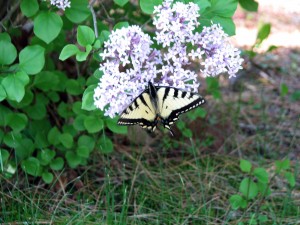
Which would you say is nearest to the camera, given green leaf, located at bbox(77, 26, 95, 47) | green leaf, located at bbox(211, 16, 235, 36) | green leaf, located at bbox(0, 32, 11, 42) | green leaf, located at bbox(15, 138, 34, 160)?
green leaf, located at bbox(77, 26, 95, 47)

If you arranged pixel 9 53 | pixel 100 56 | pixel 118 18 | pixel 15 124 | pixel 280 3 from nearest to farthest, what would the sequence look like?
pixel 100 56
pixel 9 53
pixel 15 124
pixel 118 18
pixel 280 3

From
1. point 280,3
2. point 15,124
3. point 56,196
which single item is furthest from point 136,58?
point 280,3

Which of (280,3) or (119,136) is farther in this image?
(280,3)

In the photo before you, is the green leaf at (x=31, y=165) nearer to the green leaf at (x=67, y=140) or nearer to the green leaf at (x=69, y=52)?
the green leaf at (x=67, y=140)

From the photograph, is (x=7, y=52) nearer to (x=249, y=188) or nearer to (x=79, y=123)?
(x=79, y=123)

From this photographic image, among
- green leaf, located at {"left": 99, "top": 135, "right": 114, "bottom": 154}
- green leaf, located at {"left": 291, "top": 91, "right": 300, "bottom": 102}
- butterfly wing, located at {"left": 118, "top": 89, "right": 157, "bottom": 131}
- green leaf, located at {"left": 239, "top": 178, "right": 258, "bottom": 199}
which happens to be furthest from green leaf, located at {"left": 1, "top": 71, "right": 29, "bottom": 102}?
green leaf, located at {"left": 291, "top": 91, "right": 300, "bottom": 102}

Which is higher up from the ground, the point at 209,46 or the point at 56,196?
the point at 209,46

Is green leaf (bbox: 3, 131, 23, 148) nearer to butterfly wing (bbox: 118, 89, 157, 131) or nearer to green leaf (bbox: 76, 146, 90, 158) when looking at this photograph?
green leaf (bbox: 76, 146, 90, 158)

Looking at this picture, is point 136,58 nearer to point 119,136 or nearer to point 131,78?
point 131,78
